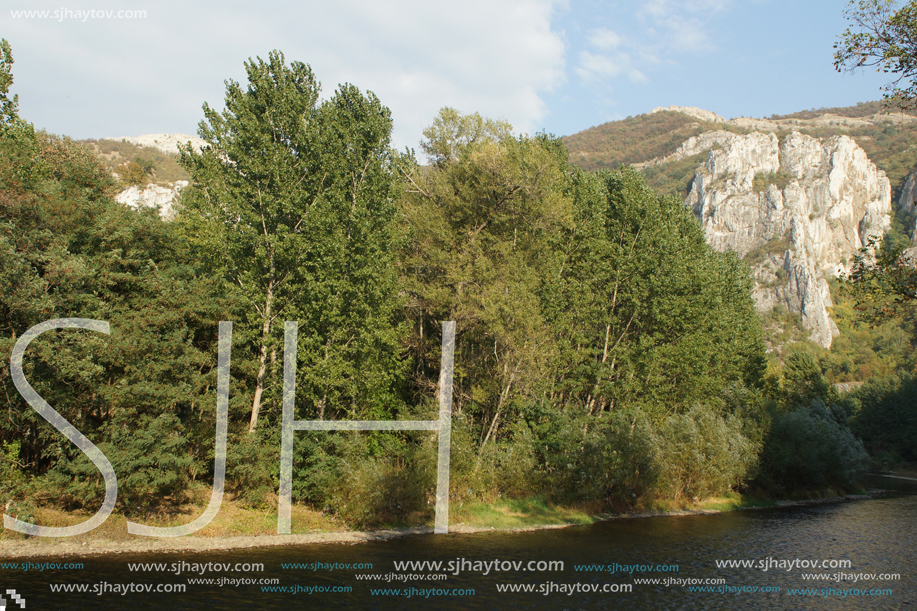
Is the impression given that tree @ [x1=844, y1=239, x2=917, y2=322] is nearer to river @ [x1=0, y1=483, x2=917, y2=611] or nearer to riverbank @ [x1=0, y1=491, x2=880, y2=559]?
river @ [x1=0, y1=483, x2=917, y2=611]

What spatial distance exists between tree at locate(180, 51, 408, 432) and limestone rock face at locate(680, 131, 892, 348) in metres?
159

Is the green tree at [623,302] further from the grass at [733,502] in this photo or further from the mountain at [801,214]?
the mountain at [801,214]

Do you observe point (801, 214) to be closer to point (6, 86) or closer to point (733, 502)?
point (733, 502)

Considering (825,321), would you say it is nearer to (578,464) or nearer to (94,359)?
(578,464)

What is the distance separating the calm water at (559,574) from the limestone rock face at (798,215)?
14932cm

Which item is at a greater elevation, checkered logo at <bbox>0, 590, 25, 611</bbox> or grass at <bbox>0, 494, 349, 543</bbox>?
checkered logo at <bbox>0, 590, 25, 611</bbox>

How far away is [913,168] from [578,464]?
219971mm

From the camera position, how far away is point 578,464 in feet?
115

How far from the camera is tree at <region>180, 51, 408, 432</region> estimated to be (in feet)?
86.5

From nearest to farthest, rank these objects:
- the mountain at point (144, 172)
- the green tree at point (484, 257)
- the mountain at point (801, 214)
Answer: the green tree at point (484, 257) → the mountain at point (144, 172) → the mountain at point (801, 214)

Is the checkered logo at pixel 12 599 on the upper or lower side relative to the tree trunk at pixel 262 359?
Answer: lower

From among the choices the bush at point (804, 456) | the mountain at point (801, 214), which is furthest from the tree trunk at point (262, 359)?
the mountain at point (801, 214)

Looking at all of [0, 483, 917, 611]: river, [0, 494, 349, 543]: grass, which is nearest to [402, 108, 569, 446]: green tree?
[0, 483, 917, 611]: river

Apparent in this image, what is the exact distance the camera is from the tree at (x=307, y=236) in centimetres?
2636
